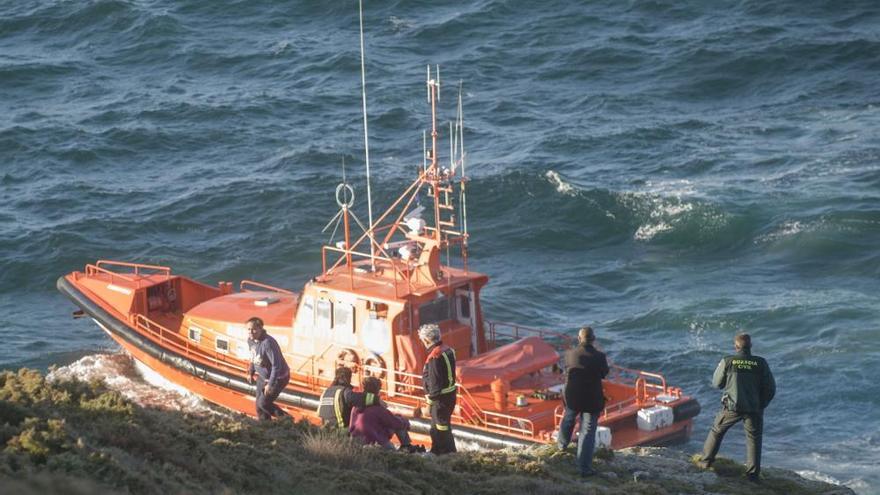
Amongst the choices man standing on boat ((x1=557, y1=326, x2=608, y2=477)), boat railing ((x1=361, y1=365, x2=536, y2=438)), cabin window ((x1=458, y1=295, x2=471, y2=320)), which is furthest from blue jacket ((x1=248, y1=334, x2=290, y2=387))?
cabin window ((x1=458, y1=295, x2=471, y2=320))

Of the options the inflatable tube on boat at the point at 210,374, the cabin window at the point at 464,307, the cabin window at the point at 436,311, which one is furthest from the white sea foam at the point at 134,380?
the cabin window at the point at 464,307

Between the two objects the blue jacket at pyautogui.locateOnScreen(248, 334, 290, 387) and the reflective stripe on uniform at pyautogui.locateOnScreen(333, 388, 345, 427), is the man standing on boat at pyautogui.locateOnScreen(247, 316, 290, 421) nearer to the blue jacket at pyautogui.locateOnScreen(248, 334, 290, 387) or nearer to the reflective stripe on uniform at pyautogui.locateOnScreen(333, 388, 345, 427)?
the blue jacket at pyautogui.locateOnScreen(248, 334, 290, 387)

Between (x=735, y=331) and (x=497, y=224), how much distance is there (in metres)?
7.51

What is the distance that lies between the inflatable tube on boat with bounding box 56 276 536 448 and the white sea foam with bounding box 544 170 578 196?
40.3 ft

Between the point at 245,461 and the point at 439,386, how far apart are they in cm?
329

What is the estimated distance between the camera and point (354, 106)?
1464 inches

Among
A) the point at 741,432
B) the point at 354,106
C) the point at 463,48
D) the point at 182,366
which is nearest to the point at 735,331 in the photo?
the point at 741,432

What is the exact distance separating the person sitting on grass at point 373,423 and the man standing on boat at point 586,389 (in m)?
1.64

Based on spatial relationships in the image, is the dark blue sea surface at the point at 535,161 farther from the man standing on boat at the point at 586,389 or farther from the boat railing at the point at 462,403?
the man standing on boat at the point at 586,389

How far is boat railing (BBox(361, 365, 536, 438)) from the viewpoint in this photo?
1672cm

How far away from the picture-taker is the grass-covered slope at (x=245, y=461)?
29.5 ft

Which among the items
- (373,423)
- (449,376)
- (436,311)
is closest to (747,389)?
(449,376)

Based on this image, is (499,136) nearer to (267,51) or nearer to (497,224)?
(497,224)

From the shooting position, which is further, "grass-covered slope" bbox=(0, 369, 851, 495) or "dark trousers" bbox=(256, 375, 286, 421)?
"dark trousers" bbox=(256, 375, 286, 421)
